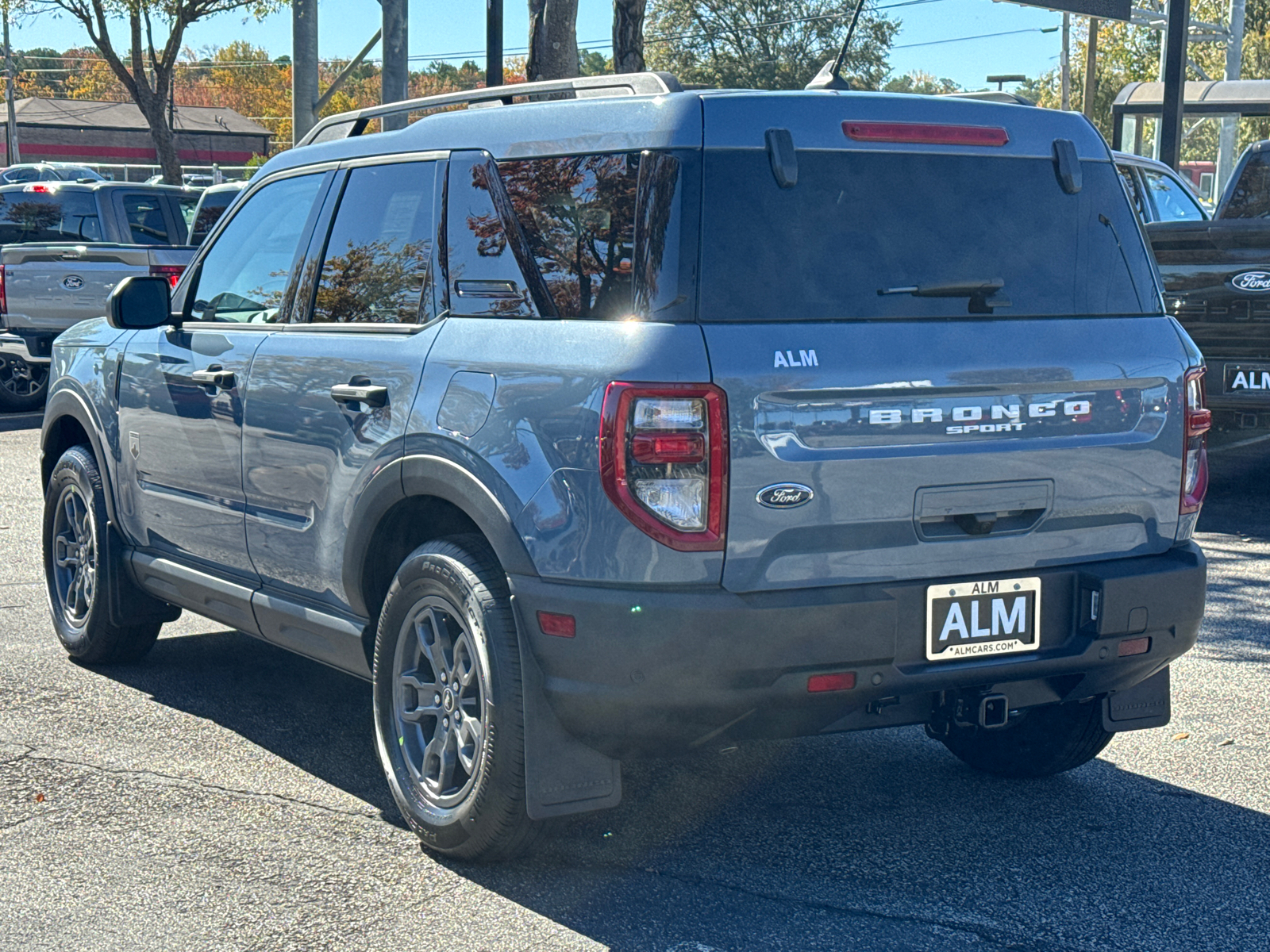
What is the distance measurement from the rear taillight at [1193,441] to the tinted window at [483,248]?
1.73 meters

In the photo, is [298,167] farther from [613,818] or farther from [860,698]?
[860,698]

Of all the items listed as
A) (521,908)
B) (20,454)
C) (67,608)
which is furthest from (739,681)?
(20,454)

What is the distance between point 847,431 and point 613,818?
1.49m

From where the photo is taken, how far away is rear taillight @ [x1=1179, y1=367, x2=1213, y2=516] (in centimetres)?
409

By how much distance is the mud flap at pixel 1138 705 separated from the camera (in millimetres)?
4352

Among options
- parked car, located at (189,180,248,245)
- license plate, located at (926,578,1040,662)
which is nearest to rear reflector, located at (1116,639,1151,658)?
license plate, located at (926,578,1040,662)

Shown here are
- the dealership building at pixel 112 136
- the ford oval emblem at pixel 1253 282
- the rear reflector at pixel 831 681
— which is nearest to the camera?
the rear reflector at pixel 831 681

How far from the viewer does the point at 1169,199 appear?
488 inches

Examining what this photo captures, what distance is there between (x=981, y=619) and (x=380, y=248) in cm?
206

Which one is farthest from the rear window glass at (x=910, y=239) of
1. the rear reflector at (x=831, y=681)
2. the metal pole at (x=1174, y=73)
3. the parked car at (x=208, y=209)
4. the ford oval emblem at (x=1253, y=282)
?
the parked car at (x=208, y=209)

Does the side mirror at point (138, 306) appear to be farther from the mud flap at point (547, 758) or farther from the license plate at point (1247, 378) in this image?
the license plate at point (1247, 378)

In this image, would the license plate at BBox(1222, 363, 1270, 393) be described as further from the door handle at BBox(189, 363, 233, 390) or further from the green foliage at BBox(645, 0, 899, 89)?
the green foliage at BBox(645, 0, 899, 89)

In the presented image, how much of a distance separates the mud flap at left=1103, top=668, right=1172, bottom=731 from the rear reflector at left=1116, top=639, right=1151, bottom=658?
384mm

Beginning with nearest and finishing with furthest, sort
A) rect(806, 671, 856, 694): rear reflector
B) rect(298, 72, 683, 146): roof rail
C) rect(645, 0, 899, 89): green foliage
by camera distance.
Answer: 1. rect(806, 671, 856, 694): rear reflector
2. rect(298, 72, 683, 146): roof rail
3. rect(645, 0, 899, 89): green foliage
